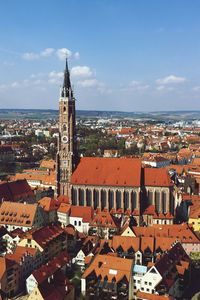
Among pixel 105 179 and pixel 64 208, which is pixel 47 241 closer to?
pixel 64 208

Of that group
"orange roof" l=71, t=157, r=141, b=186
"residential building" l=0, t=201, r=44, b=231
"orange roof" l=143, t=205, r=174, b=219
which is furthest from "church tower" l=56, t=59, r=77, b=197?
"orange roof" l=143, t=205, r=174, b=219

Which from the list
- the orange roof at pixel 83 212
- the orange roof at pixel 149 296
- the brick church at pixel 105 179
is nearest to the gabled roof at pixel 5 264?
the orange roof at pixel 149 296

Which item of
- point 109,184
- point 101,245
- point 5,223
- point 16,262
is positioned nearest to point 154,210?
point 109,184

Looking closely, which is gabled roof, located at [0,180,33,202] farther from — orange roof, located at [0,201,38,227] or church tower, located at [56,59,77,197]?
church tower, located at [56,59,77,197]

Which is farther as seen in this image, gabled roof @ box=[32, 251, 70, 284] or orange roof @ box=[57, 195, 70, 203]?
orange roof @ box=[57, 195, 70, 203]

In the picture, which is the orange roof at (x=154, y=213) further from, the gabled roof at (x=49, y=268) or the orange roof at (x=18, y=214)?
the gabled roof at (x=49, y=268)

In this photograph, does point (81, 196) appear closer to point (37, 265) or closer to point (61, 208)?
point (61, 208)

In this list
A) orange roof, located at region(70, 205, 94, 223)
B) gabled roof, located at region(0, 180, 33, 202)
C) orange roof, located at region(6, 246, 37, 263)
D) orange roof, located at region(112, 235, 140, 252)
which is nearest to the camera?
orange roof, located at region(6, 246, 37, 263)
